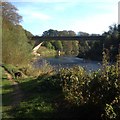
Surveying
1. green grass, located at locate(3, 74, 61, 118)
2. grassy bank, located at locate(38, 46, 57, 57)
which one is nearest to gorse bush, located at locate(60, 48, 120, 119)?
green grass, located at locate(3, 74, 61, 118)

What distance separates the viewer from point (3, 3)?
40.3 m

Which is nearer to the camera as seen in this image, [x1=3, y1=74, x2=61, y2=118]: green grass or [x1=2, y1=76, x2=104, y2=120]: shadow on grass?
[x1=2, y1=76, x2=104, y2=120]: shadow on grass

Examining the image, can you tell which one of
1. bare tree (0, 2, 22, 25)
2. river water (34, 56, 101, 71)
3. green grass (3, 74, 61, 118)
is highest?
bare tree (0, 2, 22, 25)

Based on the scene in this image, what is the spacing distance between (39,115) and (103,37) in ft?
157

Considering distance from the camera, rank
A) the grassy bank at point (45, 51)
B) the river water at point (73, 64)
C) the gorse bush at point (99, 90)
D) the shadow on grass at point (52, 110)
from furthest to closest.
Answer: the grassy bank at point (45, 51) → the river water at point (73, 64) → the shadow on grass at point (52, 110) → the gorse bush at point (99, 90)

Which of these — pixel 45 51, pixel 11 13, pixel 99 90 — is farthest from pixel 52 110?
pixel 45 51

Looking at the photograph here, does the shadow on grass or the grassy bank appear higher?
the grassy bank

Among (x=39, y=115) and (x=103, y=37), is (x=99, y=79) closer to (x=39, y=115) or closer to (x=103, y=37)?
(x=39, y=115)

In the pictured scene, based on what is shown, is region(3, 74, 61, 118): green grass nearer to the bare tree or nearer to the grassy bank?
the bare tree

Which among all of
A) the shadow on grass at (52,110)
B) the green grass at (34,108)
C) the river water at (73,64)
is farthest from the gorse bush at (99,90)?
the river water at (73,64)

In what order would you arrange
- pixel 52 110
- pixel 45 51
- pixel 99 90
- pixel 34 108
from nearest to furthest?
1. pixel 99 90
2. pixel 52 110
3. pixel 34 108
4. pixel 45 51

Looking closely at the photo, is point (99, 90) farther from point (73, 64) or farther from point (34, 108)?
point (73, 64)

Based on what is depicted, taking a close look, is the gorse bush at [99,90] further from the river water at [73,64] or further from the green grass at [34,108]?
the river water at [73,64]

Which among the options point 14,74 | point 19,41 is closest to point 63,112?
point 14,74
